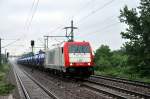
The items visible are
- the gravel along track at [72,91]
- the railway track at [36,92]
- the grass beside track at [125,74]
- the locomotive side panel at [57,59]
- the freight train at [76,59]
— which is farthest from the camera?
the locomotive side panel at [57,59]

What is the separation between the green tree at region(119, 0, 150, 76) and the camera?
30.8 metres

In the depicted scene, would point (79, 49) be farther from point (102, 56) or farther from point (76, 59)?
point (102, 56)

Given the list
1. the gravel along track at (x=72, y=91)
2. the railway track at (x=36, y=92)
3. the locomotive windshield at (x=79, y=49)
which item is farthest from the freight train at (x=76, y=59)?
the railway track at (x=36, y=92)

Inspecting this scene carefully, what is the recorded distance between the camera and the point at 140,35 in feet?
105

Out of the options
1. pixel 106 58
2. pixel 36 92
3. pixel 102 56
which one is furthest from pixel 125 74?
pixel 36 92

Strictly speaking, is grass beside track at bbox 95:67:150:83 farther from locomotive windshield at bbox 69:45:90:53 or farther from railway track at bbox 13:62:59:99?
railway track at bbox 13:62:59:99

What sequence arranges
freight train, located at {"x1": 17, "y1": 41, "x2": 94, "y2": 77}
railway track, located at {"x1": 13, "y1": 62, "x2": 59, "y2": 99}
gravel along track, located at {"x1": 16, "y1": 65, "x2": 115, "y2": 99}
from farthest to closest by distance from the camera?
freight train, located at {"x1": 17, "y1": 41, "x2": 94, "y2": 77}
railway track, located at {"x1": 13, "y1": 62, "x2": 59, "y2": 99}
gravel along track, located at {"x1": 16, "y1": 65, "x2": 115, "y2": 99}

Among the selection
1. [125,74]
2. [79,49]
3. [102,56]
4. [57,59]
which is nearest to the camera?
[79,49]

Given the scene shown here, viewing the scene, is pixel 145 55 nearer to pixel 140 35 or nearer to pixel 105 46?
pixel 140 35

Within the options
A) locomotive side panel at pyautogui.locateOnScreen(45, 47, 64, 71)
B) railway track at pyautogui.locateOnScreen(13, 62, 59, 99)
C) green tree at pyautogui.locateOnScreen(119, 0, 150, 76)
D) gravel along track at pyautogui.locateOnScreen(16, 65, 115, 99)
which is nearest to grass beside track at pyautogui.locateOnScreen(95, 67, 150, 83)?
green tree at pyautogui.locateOnScreen(119, 0, 150, 76)

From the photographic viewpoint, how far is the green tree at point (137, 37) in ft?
101

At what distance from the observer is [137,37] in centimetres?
3222

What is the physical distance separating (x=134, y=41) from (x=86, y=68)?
190 inches

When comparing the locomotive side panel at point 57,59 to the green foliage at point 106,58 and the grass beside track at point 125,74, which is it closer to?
the grass beside track at point 125,74
